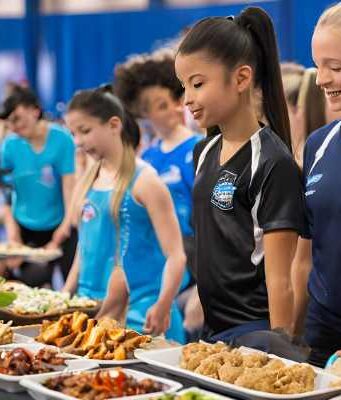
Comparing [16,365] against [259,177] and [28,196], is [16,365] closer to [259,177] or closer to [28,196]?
[259,177]

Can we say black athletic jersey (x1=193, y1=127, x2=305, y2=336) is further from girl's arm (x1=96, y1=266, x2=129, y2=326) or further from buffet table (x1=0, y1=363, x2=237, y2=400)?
girl's arm (x1=96, y1=266, x2=129, y2=326)

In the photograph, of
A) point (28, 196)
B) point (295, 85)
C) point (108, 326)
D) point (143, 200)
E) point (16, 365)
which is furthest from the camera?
point (28, 196)

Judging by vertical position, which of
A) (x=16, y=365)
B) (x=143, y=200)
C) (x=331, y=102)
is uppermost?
(x=331, y=102)

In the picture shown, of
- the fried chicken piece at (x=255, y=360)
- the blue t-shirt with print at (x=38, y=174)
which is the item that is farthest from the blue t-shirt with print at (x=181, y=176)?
the fried chicken piece at (x=255, y=360)

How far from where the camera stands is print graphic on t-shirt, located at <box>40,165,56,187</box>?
5578 millimetres

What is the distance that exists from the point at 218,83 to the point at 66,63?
6737 mm

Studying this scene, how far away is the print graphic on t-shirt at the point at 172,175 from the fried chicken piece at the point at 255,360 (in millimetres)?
2392

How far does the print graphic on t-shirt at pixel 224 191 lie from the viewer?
218 cm

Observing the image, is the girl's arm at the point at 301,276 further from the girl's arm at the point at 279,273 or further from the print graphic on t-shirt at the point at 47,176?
the print graphic on t-shirt at the point at 47,176

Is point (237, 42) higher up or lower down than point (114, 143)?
higher up

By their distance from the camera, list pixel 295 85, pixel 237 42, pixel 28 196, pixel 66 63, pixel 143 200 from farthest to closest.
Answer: pixel 66 63, pixel 28 196, pixel 295 85, pixel 143 200, pixel 237 42

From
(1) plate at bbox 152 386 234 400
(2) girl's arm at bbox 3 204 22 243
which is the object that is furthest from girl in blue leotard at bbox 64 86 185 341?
(2) girl's arm at bbox 3 204 22 243

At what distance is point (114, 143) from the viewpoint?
310 cm

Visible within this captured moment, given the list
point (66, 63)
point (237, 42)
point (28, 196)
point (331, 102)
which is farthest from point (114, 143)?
point (66, 63)
